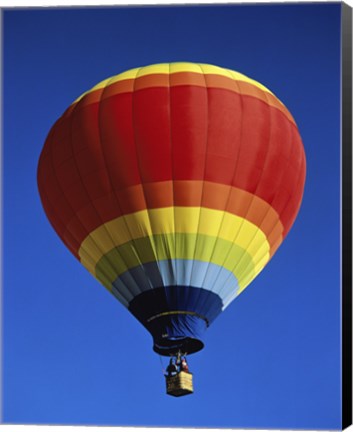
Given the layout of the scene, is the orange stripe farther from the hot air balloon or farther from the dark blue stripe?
the dark blue stripe

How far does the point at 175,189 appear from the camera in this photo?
39.0 ft

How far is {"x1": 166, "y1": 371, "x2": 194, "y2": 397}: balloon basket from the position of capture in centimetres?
1165

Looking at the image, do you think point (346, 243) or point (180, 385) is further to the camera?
point (180, 385)

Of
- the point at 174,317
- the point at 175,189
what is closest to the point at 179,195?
the point at 175,189

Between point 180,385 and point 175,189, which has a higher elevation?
point 175,189

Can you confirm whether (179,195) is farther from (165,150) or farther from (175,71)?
(175,71)

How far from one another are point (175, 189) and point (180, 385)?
159 centimetres

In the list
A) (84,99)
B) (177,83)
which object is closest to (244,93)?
(177,83)

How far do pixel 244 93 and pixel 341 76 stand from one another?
183 centimetres

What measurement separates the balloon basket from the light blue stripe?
761mm

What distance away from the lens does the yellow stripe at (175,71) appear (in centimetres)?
1234

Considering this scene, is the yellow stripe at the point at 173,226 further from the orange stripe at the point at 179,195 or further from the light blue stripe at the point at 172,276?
the light blue stripe at the point at 172,276

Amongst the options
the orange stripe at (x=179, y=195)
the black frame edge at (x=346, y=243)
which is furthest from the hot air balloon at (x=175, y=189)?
the black frame edge at (x=346, y=243)

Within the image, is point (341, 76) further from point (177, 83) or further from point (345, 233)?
point (177, 83)
